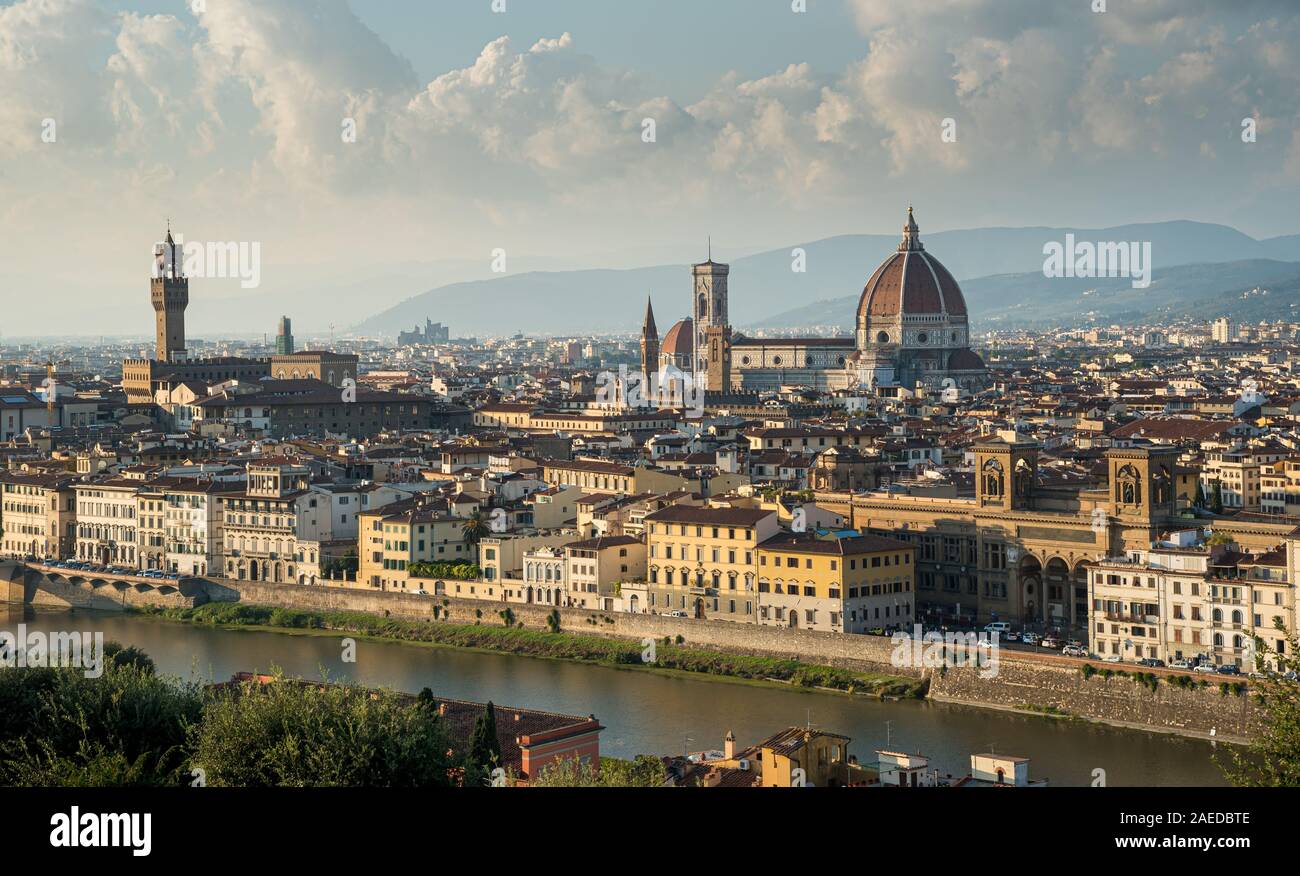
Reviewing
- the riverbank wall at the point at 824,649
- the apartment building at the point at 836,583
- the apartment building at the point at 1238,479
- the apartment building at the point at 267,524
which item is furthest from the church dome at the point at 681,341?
the apartment building at the point at 836,583

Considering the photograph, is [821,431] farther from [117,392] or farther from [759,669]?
[117,392]

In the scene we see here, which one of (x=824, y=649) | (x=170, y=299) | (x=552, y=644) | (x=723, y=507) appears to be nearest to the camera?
(x=824, y=649)

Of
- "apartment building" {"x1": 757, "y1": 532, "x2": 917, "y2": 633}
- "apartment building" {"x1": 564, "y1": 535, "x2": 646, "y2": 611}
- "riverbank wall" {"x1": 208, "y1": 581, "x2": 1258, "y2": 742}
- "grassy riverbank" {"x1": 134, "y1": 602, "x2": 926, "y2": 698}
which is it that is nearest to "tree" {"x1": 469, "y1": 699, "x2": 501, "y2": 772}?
"riverbank wall" {"x1": 208, "y1": 581, "x2": 1258, "y2": 742}

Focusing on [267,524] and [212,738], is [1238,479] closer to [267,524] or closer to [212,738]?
[267,524]

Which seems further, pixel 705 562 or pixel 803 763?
pixel 705 562

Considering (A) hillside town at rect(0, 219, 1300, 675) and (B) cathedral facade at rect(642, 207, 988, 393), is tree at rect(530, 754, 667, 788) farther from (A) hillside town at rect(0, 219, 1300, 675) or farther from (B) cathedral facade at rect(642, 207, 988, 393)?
(B) cathedral facade at rect(642, 207, 988, 393)

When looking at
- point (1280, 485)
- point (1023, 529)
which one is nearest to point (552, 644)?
point (1023, 529)
